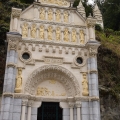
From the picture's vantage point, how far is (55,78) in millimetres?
11891

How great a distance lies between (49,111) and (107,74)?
737cm

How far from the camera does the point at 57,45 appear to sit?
12031 mm

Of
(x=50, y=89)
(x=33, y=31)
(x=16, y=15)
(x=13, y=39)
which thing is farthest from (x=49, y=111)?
(x=16, y=15)

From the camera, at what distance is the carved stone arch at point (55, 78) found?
36.5 feet

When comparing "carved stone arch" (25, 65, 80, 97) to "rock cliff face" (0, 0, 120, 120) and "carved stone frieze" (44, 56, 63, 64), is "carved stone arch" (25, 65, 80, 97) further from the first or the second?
"rock cliff face" (0, 0, 120, 120)

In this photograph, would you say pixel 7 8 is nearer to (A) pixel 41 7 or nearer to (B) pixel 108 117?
(A) pixel 41 7

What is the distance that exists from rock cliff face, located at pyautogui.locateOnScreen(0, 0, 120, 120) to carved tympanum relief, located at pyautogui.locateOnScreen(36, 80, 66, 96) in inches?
152

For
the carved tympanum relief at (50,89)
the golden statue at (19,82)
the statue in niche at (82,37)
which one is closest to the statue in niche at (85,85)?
the carved tympanum relief at (50,89)

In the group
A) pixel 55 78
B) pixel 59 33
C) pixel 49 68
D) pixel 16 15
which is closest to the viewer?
pixel 49 68

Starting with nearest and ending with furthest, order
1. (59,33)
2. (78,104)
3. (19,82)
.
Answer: (19,82), (78,104), (59,33)

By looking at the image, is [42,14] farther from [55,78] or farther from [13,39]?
[55,78]

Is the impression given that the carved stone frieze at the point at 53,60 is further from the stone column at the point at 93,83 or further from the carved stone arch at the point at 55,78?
the stone column at the point at 93,83

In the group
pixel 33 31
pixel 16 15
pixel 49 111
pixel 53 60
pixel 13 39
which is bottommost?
pixel 49 111

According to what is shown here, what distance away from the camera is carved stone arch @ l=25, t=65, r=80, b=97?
11117 mm
